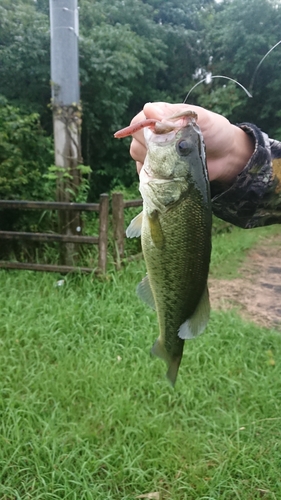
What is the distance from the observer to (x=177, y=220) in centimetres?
125

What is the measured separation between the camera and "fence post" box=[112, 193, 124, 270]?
5031 millimetres

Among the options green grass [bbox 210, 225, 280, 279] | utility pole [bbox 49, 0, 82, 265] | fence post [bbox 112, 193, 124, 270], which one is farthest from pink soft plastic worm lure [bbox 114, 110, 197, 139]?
green grass [bbox 210, 225, 280, 279]

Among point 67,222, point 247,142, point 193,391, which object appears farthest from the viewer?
point 67,222

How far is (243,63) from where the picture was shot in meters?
9.34

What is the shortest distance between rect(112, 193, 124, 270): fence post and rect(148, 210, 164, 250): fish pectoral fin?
3.74 meters

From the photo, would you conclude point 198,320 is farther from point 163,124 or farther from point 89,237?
point 89,237

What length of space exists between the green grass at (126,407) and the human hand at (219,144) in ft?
5.80

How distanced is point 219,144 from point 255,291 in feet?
14.5

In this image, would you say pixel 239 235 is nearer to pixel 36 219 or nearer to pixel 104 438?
pixel 36 219

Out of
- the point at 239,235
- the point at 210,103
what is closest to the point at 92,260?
the point at 239,235

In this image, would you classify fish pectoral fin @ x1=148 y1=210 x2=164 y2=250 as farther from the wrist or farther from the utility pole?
the utility pole

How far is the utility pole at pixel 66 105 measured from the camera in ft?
15.3

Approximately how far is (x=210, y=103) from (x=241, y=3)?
2549 mm

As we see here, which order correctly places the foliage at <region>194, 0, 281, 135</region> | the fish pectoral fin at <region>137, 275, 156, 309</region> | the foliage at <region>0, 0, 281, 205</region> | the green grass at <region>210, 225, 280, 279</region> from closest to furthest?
the fish pectoral fin at <region>137, 275, 156, 309</region> → the green grass at <region>210, 225, 280, 279</region> → the foliage at <region>0, 0, 281, 205</region> → the foliage at <region>194, 0, 281, 135</region>
